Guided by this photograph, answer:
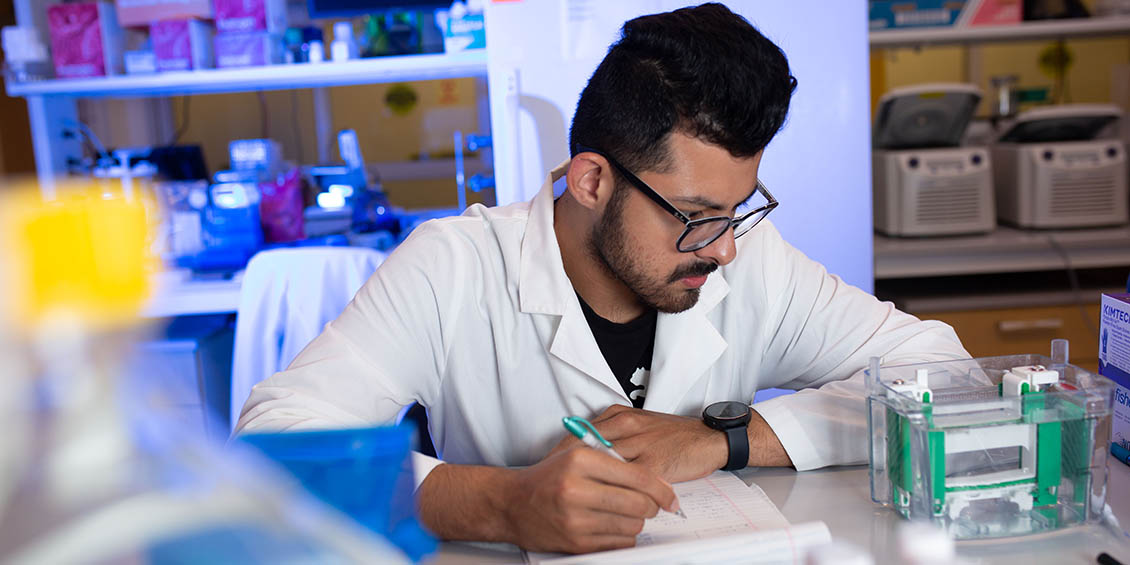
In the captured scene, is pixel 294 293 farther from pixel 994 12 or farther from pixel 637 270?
pixel 994 12

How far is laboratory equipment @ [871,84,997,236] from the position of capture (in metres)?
2.58

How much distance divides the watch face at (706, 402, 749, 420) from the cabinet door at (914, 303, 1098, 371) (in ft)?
5.67

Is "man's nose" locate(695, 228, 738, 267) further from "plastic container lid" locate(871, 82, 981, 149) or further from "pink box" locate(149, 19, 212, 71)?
"pink box" locate(149, 19, 212, 71)

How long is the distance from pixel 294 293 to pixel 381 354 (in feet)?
3.38

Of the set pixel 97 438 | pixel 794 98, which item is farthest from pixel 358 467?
pixel 794 98

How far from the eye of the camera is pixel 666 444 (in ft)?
3.22

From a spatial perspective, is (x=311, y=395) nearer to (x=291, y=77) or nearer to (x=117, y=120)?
(x=291, y=77)

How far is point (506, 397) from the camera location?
1.22m

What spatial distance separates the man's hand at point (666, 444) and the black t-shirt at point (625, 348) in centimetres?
21

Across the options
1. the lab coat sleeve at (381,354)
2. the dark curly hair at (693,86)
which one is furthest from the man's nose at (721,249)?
the lab coat sleeve at (381,354)

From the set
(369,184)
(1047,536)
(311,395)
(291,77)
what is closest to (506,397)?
(311,395)

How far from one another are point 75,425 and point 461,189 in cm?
257

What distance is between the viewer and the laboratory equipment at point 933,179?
258 cm

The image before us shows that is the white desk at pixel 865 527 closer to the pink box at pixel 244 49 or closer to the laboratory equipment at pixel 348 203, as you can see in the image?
the laboratory equipment at pixel 348 203
